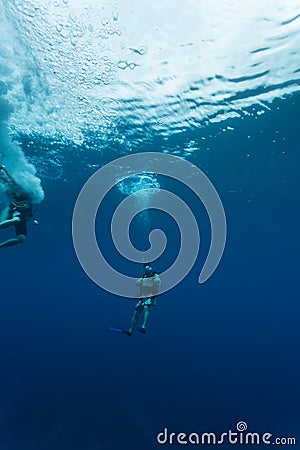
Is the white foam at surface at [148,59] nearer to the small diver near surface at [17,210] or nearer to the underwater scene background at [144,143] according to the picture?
the underwater scene background at [144,143]

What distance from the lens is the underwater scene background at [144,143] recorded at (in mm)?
9531

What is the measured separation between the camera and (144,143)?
1788 centimetres

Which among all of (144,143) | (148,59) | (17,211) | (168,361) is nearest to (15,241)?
(17,211)

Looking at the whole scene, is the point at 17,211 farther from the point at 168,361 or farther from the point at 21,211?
the point at 168,361

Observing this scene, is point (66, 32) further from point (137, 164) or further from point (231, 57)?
point (137, 164)

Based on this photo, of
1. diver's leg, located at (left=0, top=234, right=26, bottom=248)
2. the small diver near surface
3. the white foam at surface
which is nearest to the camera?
diver's leg, located at (left=0, top=234, right=26, bottom=248)

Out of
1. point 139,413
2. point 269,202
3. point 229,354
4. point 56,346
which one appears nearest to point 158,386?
point 139,413

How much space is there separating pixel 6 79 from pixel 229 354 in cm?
2775

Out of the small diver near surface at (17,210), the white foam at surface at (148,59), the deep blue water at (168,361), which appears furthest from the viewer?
the deep blue water at (168,361)

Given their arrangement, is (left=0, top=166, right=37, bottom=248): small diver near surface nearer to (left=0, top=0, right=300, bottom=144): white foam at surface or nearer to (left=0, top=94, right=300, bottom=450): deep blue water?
(left=0, top=0, right=300, bottom=144): white foam at surface

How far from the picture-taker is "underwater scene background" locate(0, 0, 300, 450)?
9531 mm

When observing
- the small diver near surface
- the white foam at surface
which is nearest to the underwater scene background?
the white foam at surface

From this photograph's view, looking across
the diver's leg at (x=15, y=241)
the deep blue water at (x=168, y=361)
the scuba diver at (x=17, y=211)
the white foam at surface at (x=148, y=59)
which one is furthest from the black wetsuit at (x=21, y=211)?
the deep blue water at (x=168, y=361)

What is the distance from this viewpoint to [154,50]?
33.8 ft
